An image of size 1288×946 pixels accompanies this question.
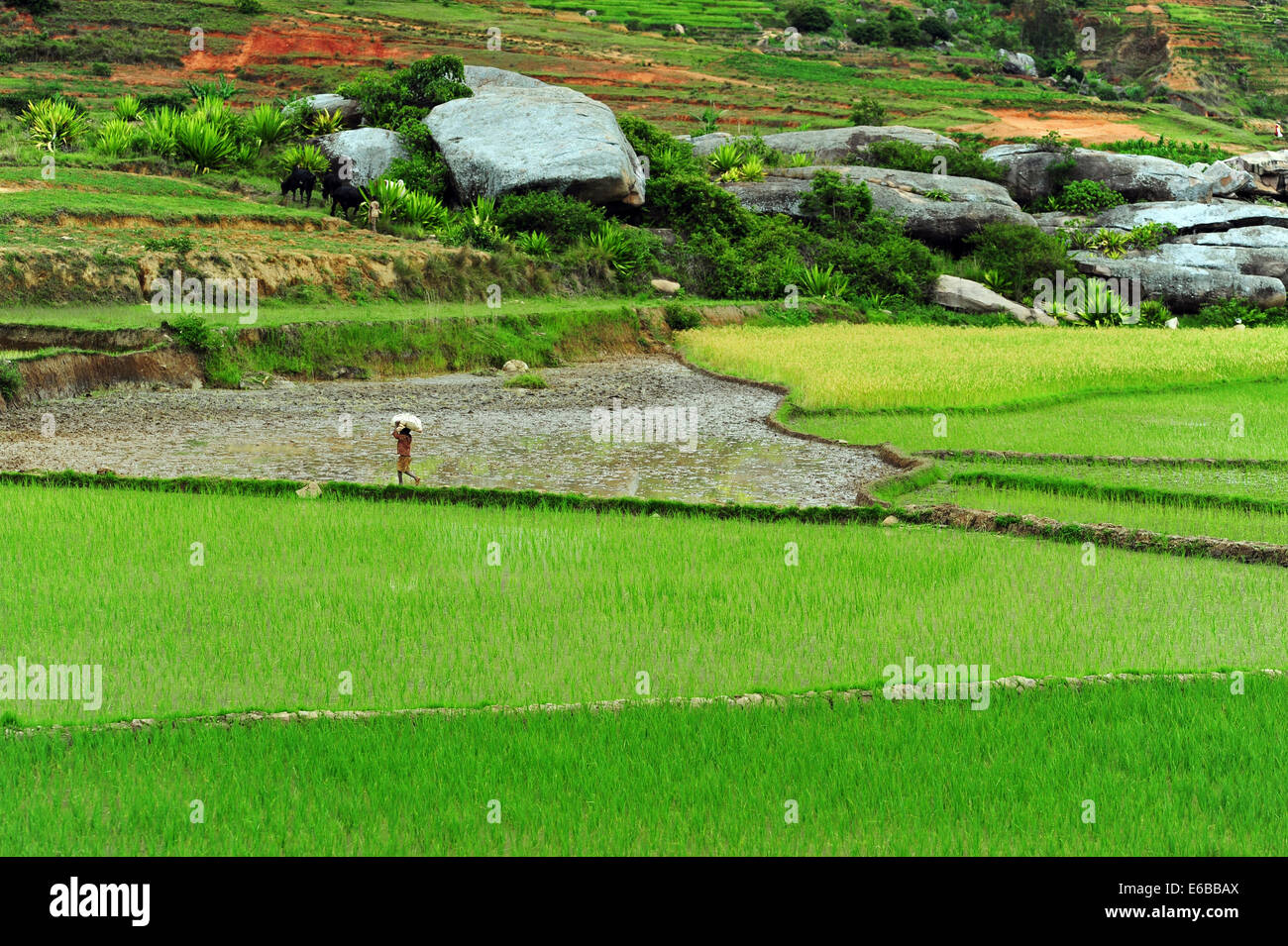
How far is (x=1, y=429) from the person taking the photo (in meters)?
14.5

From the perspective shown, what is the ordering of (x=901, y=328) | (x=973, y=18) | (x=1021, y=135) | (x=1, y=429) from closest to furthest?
1. (x=1, y=429)
2. (x=901, y=328)
3. (x=1021, y=135)
4. (x=973, y=18)

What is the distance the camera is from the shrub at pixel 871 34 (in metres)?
79.3

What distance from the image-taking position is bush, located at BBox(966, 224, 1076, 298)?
3531 centimetres

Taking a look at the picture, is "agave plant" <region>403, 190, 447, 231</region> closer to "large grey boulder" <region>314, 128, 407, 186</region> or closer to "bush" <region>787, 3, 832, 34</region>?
"large grey boulder" <region>314, 128, 407, 186</region>

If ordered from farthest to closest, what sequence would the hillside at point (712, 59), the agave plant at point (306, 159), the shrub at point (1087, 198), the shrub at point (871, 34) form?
the shrub at point (871, 34)
the hillside at point (712, 59)
the shrub at point (1087, 198)
the agave plant at point (306, 159)

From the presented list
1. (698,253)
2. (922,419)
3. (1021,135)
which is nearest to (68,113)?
(698,253)

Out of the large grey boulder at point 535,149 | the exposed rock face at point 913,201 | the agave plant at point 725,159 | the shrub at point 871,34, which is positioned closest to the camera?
the large grey boulder at point 535,149

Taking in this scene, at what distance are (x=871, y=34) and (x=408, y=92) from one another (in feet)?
173

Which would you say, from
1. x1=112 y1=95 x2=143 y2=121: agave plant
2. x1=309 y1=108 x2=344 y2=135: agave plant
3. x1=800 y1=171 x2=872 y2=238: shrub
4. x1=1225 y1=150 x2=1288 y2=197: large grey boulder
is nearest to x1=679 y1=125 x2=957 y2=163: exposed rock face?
x1=800 y1=171 x2=872 y2=238: shrub

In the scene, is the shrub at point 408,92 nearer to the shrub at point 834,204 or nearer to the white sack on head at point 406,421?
the shrub at point 834,204

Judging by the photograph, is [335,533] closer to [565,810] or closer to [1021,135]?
[565,810]

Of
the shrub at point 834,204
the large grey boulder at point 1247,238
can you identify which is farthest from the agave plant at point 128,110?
the large grey boulder at point 1247,238

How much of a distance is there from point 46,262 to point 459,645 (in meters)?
14.7

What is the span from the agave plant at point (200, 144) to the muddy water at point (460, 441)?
1238 centimetres
